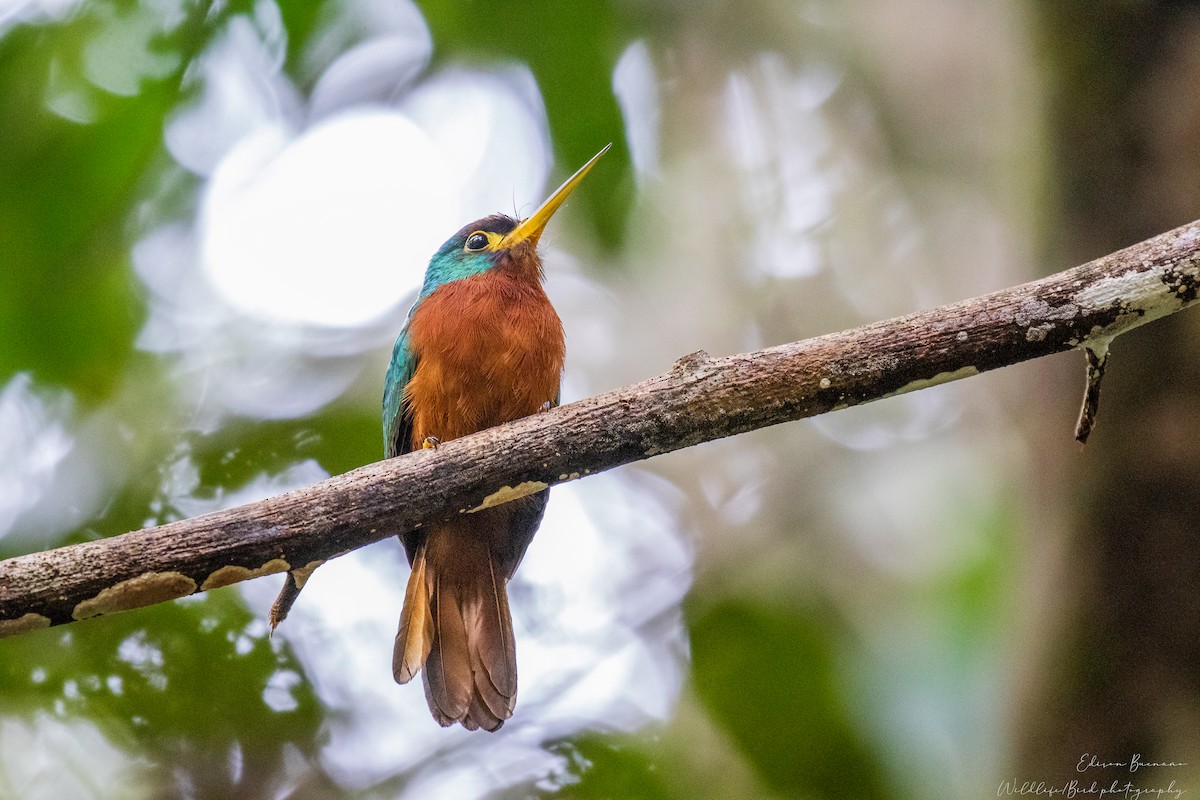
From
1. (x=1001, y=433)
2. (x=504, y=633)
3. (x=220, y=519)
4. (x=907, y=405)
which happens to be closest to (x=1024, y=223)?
(x=1001, y=433)

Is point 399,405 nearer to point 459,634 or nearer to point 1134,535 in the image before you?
point 459,634

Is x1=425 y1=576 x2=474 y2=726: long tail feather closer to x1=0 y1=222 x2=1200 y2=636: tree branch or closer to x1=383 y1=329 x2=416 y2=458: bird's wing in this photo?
x1=383 y1=329 x2=416 y2=458: bird's wing

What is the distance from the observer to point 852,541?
14.2 feet

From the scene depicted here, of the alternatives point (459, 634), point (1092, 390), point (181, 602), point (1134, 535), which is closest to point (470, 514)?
point (459, 634)

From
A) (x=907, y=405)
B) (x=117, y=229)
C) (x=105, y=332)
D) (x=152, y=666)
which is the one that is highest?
(x=117, y=229)

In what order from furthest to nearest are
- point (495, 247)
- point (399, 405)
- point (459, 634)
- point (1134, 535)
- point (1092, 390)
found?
1. point (495, 247)
2. point (399, 405)
3. point (459, 634)
4. point (1134, 535)
5. point (1092, 390)

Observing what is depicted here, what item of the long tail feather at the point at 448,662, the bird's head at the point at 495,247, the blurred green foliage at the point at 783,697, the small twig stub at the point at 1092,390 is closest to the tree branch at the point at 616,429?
the small twig stub at the point at 1092,390

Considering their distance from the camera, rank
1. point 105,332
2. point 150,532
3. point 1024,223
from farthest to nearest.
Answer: point 1024,223 → point 105,332 → point 150,532

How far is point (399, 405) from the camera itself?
10.6 ft

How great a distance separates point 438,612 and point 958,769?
5.37 ft

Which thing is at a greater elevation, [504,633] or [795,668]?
[504,633]

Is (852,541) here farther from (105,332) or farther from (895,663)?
(105,332)

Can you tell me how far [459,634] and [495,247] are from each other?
4.12ft

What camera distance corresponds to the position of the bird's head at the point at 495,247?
3510 mm
